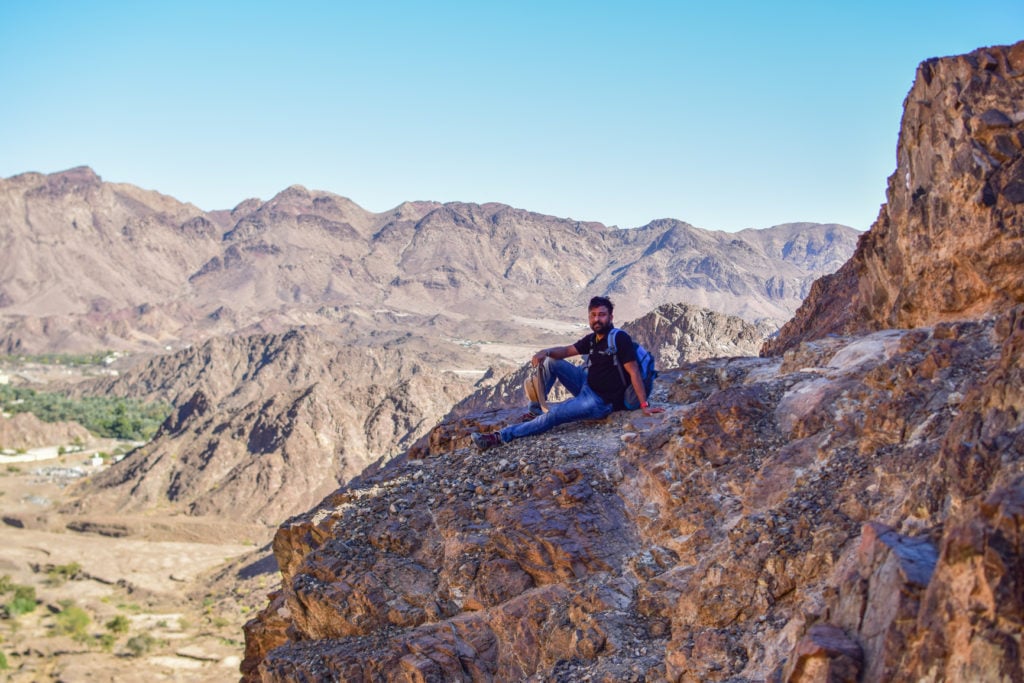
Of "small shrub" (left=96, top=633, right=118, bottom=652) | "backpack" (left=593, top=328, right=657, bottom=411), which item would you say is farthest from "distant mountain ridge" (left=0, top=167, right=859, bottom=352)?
"backpack" (left=593, top=328, right=657, bottom=411)

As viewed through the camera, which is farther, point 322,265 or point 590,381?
point 322,265

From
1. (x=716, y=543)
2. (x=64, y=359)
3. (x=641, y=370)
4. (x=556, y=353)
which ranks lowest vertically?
(x=64, y=359)

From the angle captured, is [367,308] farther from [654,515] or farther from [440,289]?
[654,515]

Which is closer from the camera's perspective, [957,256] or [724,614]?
[724,614]

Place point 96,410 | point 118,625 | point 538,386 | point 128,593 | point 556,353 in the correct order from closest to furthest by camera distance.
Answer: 1. point 556,353
2. point 538,386
3. point 118,625
4. point 128,593
5. point 96,410

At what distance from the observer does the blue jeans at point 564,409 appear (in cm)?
790

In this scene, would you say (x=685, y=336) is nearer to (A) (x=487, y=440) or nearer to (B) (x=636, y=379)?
(A) (x=487, y=440)

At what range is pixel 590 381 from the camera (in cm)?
786

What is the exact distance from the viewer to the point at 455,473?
7.78 meters

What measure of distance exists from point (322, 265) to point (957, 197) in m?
129

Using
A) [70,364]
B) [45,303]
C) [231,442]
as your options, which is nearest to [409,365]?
[231,442]

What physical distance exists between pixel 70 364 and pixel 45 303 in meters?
32.2

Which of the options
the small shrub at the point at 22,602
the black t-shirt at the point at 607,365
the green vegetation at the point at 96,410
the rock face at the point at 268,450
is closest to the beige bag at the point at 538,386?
the black t-shirt at the point at 607,365

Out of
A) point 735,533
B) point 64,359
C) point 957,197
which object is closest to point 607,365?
point 735,533
